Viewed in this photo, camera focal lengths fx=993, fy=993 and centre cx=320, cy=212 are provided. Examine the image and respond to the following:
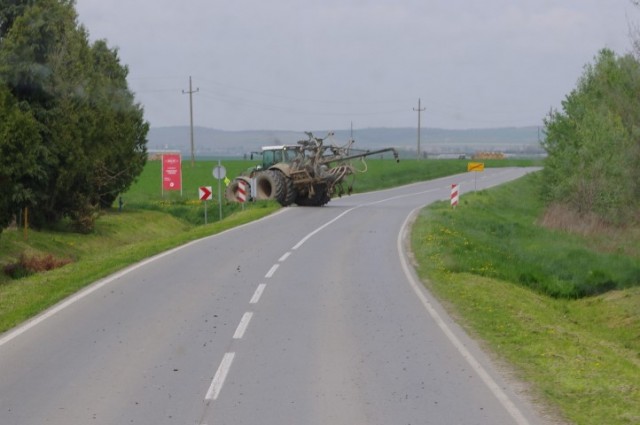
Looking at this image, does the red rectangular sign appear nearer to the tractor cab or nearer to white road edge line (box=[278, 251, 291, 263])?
the tractor cab

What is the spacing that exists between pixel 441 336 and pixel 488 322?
1.58 metres

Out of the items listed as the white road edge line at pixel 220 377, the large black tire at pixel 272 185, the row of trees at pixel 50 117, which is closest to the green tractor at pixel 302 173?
the large black tire at pixel 272 185

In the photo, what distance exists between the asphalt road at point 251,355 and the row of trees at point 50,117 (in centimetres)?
882

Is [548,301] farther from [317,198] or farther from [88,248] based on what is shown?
[317,198]

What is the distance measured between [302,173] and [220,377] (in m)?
34.8

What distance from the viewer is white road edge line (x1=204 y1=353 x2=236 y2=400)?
9.74 metres

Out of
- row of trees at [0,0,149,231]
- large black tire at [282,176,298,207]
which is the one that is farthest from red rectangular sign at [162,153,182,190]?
row of trees at [0,0,149,231]

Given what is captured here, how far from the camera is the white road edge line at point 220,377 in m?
9.74

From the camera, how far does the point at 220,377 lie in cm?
1056

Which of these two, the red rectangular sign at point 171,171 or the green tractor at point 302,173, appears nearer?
the green tractor at point 302,173

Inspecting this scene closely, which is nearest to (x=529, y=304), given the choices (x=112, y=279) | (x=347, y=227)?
(x=112, y=279)

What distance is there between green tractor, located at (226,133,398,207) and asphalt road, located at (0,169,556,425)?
76.5 ft

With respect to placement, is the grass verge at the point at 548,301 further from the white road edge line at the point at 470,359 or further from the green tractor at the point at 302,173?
the green tractor at the point at 302,173

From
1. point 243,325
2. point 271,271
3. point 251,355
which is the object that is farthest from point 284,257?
point 251,355
